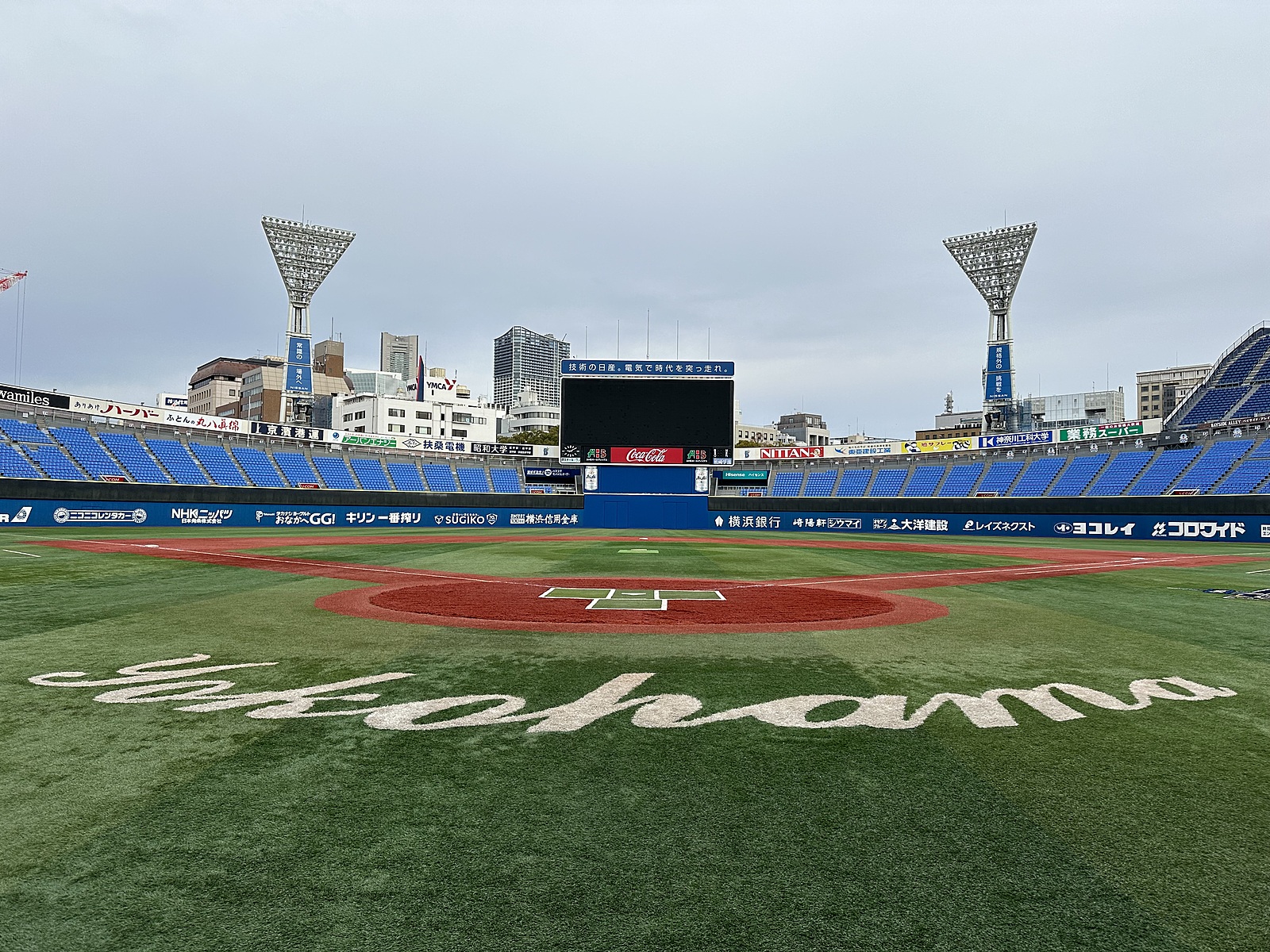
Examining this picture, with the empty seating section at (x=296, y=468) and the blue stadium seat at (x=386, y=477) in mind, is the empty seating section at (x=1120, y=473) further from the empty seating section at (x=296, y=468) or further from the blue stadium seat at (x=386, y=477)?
the empty seating section at (x=296, y=468)

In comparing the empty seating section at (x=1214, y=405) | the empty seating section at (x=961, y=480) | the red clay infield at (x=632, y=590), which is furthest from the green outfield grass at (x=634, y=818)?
the empty seating section at (x=1214, y=405)

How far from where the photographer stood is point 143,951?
2.57 m

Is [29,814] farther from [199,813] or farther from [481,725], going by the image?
[481,725]

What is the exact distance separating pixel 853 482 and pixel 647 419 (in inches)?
806

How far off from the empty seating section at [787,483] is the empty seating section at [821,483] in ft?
2.38

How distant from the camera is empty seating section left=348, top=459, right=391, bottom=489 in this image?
54812 millimetres

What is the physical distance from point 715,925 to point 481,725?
282cm

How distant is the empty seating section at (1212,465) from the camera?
41531mm

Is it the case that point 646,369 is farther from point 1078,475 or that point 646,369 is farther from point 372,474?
point 1078,475

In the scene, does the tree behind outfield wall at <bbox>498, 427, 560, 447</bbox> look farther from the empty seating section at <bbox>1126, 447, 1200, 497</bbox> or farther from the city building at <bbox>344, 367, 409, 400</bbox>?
the empty seating section at <bbox>1126, 447, 1200, 497</bbox>

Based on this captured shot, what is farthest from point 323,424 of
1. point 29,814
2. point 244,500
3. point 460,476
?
point 29,814

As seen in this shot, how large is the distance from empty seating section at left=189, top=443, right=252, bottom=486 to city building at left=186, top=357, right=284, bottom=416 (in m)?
79.7

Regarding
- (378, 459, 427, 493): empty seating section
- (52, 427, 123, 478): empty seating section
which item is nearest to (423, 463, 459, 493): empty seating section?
(378, 459, 427, 493): empty seating section

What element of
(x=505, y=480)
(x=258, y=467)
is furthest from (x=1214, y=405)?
(x=258, y=467)
